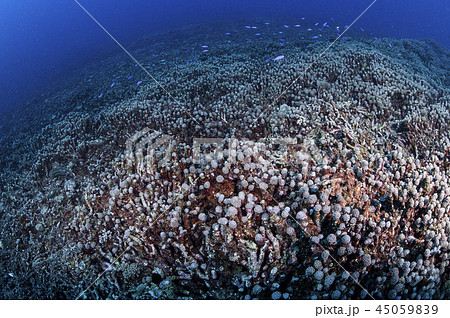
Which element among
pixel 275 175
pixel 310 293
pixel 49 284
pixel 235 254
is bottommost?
pixel 49 284

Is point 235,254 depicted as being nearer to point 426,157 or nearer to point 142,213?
point 142,213

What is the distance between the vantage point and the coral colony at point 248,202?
277cm

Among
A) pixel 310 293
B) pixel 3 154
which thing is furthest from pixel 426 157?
pixel 3 154

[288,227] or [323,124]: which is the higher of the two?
[323,124]

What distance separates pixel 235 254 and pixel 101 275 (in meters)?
2.12

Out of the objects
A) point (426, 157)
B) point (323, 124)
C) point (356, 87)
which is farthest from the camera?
point (356, 87)

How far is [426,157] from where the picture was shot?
4176 mm

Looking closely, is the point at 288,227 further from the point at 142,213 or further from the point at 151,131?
the point at 151,131

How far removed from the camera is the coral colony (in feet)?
9.08

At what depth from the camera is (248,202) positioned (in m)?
3.00

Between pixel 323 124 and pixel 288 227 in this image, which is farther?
pixel 323 124

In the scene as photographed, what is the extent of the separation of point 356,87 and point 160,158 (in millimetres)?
5146

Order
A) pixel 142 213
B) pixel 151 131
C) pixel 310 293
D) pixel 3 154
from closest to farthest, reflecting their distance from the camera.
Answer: pixel 310 293 → pixel 142 213 → pixel 151 131 → pixel 3 154

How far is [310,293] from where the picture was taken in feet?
8.80
